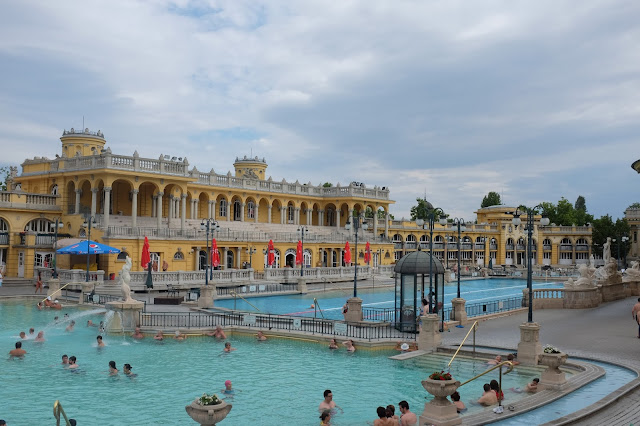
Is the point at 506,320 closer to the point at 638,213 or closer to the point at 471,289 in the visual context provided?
the point at 471,289

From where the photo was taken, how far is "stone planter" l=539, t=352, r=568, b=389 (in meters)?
15.1

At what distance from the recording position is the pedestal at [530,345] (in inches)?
717

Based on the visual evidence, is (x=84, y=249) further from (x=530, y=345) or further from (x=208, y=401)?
(x=208, y=401)

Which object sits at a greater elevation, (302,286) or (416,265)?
(416,265)

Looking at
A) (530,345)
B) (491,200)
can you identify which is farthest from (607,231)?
(530,345)

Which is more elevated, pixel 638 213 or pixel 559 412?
pixel 638 213

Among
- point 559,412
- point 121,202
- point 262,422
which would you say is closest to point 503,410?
point 559,412

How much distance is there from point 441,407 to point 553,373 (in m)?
4.76

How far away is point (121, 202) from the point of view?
53.2 meters

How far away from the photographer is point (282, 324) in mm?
24859

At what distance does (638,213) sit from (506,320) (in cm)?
7897

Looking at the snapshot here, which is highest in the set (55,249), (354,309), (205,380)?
(55,249)

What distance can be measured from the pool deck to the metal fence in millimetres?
2614

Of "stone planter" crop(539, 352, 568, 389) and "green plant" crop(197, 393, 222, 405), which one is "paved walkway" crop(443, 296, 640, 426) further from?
"green plant" crop(197, 393, 222, 405)
